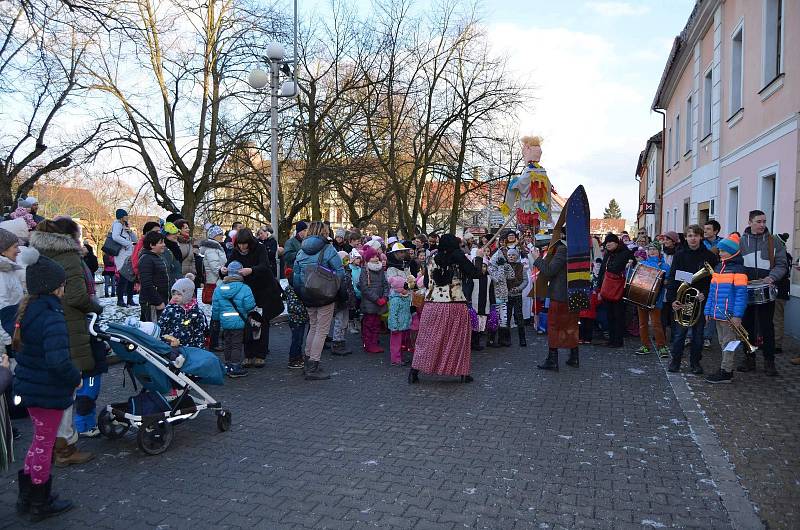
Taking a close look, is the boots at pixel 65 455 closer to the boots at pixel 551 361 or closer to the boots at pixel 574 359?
the boots at pixel 551 361

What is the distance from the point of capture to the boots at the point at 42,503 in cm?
393

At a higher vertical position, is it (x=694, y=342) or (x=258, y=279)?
(x=258, y=279)

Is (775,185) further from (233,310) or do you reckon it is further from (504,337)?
(233,310)

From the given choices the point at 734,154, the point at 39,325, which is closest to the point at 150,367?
the point at 39,325

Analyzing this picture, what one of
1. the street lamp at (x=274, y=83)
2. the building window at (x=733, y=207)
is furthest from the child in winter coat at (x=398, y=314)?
the building window at (x=733, y=207)

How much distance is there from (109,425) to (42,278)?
1.87m

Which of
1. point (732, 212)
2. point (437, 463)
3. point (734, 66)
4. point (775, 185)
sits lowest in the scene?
point (437, 463)

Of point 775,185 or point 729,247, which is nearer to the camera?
point 729,247

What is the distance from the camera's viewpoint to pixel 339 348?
977 cm

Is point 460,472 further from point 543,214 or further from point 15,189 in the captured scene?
point 15,189

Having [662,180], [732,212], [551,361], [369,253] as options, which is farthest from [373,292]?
[662,180]

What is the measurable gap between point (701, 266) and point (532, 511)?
5.53 meters

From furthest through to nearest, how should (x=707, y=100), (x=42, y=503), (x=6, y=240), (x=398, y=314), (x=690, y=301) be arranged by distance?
(x=707, y=100) → (x=398, y=314) → (x=690, y=301) → (x=6, y=240) → (x=42, y=503)

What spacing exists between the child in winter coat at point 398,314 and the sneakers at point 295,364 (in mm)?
1297
